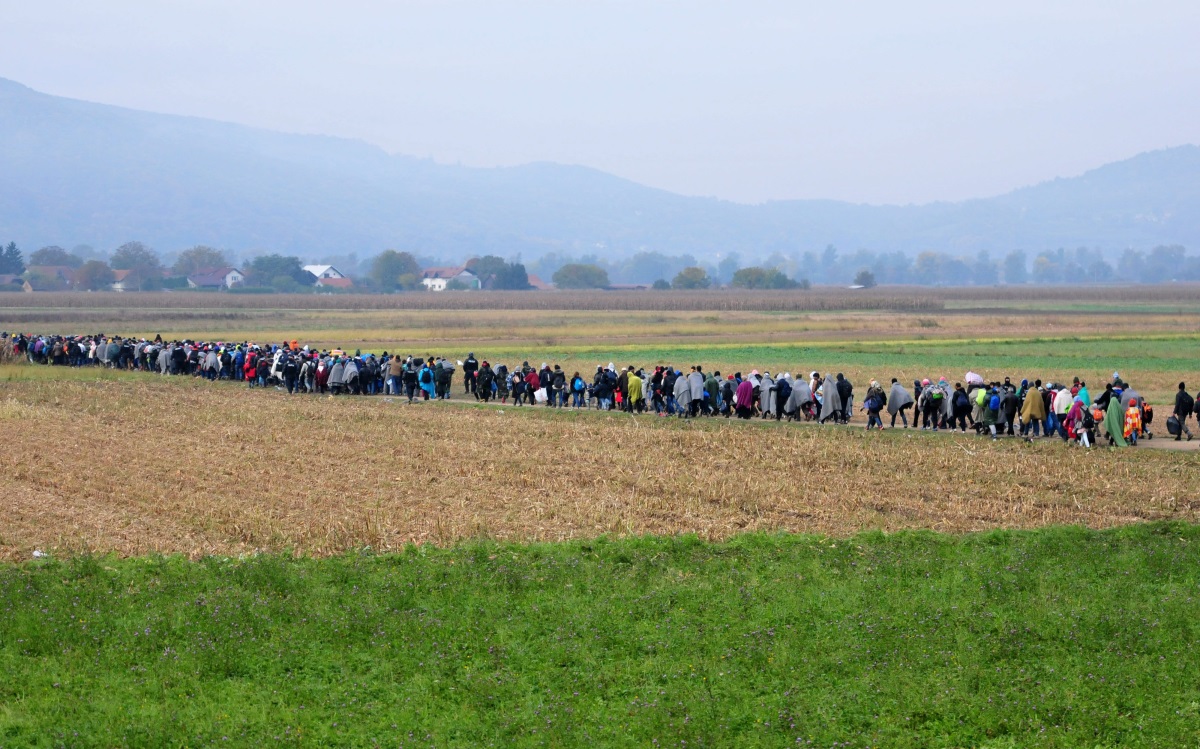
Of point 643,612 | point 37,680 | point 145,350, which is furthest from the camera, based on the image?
point 145,350

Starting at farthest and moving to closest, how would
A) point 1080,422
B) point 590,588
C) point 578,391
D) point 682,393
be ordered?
point 578,391
point 682,393
point 1080,422
point 590,588

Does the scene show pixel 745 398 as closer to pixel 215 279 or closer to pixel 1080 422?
pixel 1080 422

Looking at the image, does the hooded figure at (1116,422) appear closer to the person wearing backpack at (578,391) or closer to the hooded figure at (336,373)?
the person wearing backpack at (578,391)

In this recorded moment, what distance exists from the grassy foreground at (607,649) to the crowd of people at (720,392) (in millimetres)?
11880

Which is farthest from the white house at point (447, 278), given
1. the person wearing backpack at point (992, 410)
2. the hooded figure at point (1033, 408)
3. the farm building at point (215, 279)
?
the hooded figure at point (1033, 408)

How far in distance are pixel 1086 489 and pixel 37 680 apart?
655 inches

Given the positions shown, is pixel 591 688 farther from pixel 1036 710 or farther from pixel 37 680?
pixel 37 680

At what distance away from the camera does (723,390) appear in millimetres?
30625

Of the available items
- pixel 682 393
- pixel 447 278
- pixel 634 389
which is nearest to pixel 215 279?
pixel 447 278

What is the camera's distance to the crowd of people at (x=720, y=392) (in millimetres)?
26203

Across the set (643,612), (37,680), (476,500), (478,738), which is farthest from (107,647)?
(476,500)

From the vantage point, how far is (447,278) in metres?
192

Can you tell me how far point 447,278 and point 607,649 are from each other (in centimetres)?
18278

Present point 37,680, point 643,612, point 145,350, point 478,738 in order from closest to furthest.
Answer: point 478,738 < point 37,680 < point 643,612 < point 145,350
